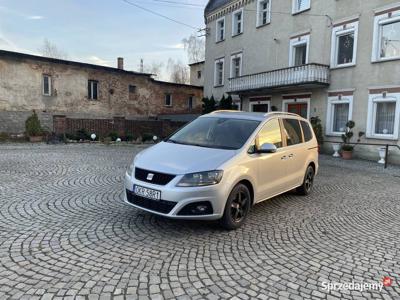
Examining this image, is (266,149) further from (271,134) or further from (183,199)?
(183,199)

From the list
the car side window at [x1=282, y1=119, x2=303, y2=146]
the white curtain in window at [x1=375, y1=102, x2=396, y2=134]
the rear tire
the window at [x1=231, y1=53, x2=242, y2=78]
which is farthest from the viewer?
the window at [x1=231, y1=53, x2=242, y2=78]

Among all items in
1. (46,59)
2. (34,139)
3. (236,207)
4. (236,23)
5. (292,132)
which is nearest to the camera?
(236,207)

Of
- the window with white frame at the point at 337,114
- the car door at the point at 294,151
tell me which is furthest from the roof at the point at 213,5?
the car door at the point at 294,151

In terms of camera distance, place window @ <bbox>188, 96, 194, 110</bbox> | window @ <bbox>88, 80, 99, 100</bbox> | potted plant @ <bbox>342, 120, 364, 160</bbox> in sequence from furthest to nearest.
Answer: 1. window @ <bbox>188, 96, 194, 110</bbox>
2. window @ <bbox>88, 80, 99, 100</bbox>
3. potted plant @ <bbox>342, 120, 364, 160</bbox>

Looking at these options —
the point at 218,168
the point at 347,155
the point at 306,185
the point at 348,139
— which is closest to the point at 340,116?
the point at 348,139

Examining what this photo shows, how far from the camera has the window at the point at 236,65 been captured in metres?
23.5

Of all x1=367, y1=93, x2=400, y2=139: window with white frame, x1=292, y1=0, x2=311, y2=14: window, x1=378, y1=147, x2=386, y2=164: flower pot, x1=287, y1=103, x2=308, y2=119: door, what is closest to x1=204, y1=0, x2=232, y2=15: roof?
x1=292, y1=0, x2=311, y2=14: window

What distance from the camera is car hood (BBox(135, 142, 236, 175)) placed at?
4.28 meters

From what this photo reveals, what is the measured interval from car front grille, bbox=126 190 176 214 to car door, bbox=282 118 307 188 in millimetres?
2865

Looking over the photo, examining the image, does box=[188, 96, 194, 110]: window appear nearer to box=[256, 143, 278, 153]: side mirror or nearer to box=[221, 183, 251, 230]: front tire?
box=[256, 143, 278, 153]: side mirror

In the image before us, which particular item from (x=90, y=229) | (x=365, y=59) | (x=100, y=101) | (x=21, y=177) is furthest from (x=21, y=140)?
(x=365, y=59)

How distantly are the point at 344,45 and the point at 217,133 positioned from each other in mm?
13693

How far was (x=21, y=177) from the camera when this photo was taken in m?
7.93

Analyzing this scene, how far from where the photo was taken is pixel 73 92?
79.2 ft
